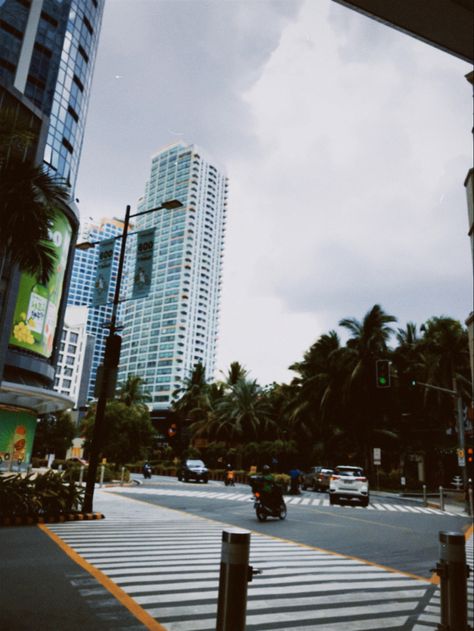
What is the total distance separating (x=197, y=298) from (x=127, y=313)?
73.9 ft

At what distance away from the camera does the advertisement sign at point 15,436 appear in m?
41.6

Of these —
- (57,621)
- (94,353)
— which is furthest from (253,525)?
(94,353)

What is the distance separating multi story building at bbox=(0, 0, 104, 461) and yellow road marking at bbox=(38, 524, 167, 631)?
79.3 feet

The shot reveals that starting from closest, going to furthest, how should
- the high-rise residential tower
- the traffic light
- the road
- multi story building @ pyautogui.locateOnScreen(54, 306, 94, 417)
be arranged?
the road → the traffic light → multi story building @ pyautogui.locateOnScreen(54, 306, 94, 417) → the high-rise residential tower

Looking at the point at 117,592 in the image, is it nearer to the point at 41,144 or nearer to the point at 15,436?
the point at 15,436

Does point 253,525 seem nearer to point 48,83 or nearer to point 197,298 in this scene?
point 48,83

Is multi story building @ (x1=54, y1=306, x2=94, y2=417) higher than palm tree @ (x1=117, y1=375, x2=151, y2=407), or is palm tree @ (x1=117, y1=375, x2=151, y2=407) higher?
multi story building @ (x1=54, y1=306, x2=94, y2=417)

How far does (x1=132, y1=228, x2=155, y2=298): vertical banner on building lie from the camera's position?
1520cm

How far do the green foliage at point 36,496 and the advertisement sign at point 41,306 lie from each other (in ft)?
86.3

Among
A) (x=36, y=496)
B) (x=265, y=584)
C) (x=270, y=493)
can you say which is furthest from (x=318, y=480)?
(x=265, y=584)

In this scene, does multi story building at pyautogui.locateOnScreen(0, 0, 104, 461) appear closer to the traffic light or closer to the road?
the road

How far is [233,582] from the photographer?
341 centimetres

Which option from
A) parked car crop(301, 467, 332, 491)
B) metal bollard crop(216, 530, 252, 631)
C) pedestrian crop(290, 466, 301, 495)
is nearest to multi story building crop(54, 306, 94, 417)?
parked car crop(301, 467, 332, 491)

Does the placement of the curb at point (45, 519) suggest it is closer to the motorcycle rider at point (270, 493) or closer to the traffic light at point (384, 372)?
the motorcycle rider at point (270, 493)
